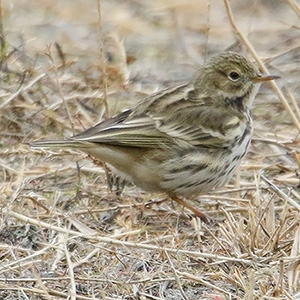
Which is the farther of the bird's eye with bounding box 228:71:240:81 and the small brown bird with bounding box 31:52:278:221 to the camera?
the bird's eye with bounding box 228:71:240:81

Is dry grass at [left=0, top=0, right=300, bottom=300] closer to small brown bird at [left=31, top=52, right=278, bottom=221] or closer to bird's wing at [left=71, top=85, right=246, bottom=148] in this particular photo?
small brown bird at [left=31, top=52, right=278, bottom=221]

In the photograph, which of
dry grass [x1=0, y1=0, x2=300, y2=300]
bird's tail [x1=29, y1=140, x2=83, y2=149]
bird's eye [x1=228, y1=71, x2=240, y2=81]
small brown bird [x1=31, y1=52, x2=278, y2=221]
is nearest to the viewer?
dry grass [x1=0, y1=0, x2=300, y2=300]

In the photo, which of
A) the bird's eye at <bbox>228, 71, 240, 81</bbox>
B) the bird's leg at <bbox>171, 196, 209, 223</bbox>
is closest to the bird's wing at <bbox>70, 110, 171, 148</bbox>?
the bird's leg at <bbox>171, 196, 209, 223</bbox>

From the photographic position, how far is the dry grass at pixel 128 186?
4.74 metres

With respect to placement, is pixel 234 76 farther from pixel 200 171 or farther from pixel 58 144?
pixel 58 144

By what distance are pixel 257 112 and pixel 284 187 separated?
5.84 ft

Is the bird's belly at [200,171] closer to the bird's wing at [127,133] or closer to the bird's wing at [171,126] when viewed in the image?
the bird's wing at [171,126]

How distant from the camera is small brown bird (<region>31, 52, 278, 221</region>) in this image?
6.07 meters

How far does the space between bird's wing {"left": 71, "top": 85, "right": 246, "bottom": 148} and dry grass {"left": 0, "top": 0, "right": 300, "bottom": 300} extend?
0.40m

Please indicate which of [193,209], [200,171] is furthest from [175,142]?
[193,209]

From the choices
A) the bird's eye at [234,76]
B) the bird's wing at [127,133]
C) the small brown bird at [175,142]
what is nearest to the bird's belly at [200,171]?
the small brown bird at [175,142]

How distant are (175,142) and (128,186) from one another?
80 centimetres

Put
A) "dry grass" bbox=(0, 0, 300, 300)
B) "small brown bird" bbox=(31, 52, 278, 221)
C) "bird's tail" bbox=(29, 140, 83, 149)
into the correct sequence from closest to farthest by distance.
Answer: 1. "dry grass" bbox=(0, 0, 300, 300)
2. "bird's tail" bbox=(29, 140, 83, 149)
3. "small brown bird" bbox=(31, 52, 278, 221)

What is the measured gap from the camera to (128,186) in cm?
689
